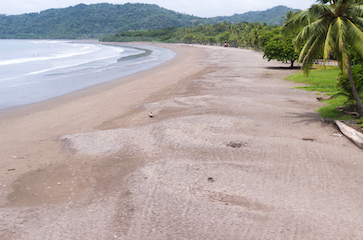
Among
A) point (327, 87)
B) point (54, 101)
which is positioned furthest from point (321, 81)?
point (54, 101)

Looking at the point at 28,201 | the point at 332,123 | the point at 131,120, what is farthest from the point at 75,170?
the point at 332,123

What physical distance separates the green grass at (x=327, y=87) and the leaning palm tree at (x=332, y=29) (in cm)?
150

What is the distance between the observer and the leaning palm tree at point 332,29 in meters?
10.7

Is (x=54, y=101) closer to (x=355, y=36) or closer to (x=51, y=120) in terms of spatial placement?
(x=51, y=120)

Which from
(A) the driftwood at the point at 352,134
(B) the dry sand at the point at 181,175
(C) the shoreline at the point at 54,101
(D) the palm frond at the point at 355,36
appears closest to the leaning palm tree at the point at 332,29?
(D) the palm frond at the point at 355,36

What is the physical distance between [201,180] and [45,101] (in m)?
15.1

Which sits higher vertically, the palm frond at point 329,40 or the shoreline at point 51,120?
the palm frond at point 329,40

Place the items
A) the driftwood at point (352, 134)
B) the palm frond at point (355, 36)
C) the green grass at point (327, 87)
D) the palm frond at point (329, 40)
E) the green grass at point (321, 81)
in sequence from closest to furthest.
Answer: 1. the driftwood at point (352, 134)
2. the palm frond at point (355, 36)
3. the palm frond at point (329, 40)
4. the green grass at point (327, 87)
5. the green grass at point (321, 81)

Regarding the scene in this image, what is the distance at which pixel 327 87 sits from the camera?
68.0 feet

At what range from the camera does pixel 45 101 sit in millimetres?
19469

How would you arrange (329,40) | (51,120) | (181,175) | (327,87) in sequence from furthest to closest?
1. (327,87)
2. (51,120)
3. (329,40)
4. (181,175)

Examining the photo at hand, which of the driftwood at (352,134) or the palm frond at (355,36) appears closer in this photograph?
the driftwood at (352,134)

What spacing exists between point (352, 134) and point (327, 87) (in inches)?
441

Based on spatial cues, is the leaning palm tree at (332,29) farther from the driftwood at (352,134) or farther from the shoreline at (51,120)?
the shoreline at (51,120)
